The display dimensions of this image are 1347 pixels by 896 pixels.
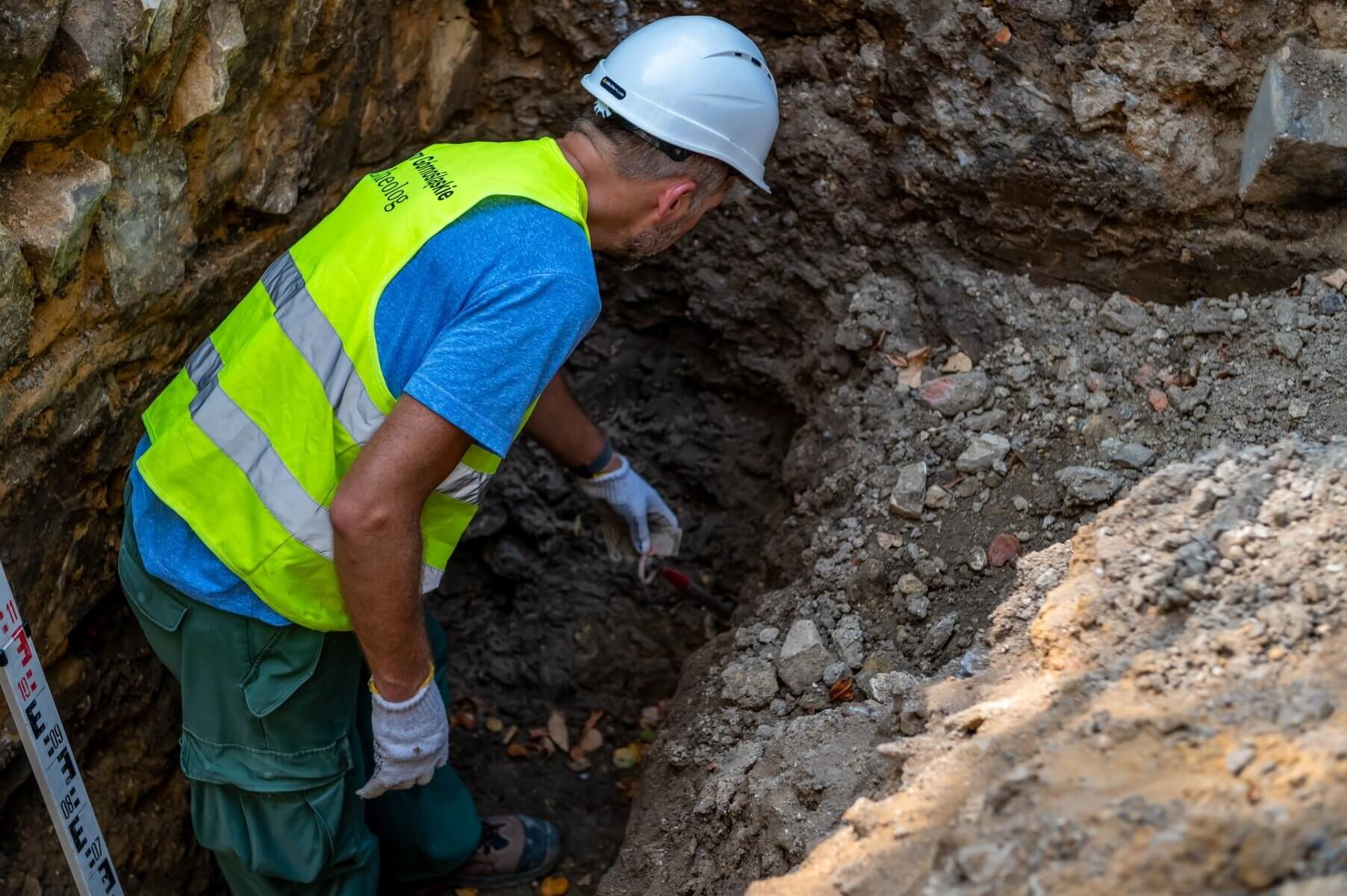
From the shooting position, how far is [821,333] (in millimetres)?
3211

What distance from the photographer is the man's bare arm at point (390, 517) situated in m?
1.91

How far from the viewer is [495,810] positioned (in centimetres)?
335

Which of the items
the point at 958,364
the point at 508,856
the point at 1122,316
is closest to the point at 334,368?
the point at 958,364

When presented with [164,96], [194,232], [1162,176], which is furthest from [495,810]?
[1162,176]

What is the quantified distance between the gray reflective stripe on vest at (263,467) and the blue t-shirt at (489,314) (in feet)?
0.84

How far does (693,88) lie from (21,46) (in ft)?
3.75

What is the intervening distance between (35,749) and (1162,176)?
2.59m

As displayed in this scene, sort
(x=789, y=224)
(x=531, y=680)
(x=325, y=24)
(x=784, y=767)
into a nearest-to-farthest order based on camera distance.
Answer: (x=784, y=767)
(x=325, y=24)
(x=789, y=224)
(x=531, y=680)

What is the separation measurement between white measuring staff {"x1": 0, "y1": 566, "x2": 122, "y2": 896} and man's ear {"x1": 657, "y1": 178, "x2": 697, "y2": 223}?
4.46 feet

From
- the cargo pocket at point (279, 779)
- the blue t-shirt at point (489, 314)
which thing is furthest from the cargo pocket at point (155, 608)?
the blue t-shirt at point (489, 314)

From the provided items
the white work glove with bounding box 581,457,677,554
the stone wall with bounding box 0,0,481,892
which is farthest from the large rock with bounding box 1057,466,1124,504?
the stone wall with bounding box 0,0,481,892

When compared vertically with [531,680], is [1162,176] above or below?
above

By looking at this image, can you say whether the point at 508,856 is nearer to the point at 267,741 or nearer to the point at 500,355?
the point at 267,741

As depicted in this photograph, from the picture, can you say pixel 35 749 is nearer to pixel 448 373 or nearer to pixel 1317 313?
pixel 448 373
